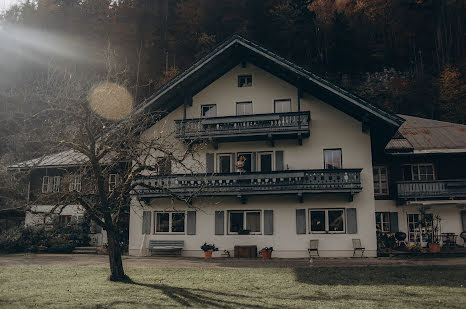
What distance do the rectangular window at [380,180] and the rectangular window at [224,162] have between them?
9991 mm

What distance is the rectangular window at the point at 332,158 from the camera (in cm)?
2445

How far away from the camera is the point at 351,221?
77.0 ft

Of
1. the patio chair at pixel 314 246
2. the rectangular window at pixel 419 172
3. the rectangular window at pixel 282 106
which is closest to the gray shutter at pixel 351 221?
the patio chair at pixel 314 246

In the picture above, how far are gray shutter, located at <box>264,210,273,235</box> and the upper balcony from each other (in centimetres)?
432

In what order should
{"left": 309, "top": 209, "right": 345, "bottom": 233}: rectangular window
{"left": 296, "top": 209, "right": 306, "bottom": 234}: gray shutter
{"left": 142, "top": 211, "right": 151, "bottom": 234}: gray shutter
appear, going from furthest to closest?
{"left": 142, "top": 211, "right": 151, "bottom": 234}: gray shutter < {"left": 296, "top": 209, "right": 306, "bottom": 234}: gray shutter < {"left": 309, "top": 209, "right": 345, "bottom": 233}: rectangular window

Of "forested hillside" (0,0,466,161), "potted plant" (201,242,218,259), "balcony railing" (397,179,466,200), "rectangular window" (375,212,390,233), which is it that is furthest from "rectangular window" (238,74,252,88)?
"forested hillside" (0,0,466,161)

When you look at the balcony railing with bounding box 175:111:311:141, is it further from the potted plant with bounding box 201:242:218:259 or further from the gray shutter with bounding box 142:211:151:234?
the potted plant with bounding box 201:242:218:259

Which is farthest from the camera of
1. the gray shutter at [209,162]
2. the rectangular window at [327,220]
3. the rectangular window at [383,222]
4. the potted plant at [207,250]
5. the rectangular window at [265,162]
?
the rectangular window at [383,222]

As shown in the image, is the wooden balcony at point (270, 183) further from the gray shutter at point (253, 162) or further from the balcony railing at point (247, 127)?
the balcony railing at point (247, 127)

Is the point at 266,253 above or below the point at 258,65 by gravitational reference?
below

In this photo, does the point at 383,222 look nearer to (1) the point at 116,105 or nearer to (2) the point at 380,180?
(2) the point at 380,180

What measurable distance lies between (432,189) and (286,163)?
9072 millimetres

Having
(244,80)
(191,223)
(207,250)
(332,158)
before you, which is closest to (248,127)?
(244,80)

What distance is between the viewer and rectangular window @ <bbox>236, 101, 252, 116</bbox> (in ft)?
85.8
